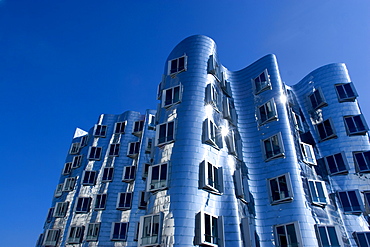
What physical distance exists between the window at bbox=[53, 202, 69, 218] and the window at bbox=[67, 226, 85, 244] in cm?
564

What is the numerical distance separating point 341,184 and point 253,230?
1180 cm

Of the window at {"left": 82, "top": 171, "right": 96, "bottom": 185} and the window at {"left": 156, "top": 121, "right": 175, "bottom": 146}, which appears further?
the window at {"left": 82, "top": 171, "right": 96, "bottom": 185}

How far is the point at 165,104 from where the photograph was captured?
94.0ft

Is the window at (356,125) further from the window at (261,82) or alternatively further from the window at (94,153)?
the window at (94,153)

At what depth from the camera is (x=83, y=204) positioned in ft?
133

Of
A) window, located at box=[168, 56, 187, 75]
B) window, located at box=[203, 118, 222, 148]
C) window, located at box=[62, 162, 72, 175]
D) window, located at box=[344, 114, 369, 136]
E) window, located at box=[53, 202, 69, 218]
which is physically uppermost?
window, located at box=[168, 56, 187, 75]

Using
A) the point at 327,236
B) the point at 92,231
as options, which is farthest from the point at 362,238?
the point at 92,231

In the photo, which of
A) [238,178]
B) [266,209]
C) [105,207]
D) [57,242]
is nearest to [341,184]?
[266,209]

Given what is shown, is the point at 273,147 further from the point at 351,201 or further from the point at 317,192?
the point at 351,201

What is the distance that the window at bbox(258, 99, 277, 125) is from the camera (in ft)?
96.0

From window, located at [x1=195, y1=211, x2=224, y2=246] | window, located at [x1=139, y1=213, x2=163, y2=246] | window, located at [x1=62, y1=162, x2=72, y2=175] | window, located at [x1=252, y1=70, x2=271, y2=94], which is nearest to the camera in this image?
window, located at [x1=195, y1=211, x2=224, y2=246]

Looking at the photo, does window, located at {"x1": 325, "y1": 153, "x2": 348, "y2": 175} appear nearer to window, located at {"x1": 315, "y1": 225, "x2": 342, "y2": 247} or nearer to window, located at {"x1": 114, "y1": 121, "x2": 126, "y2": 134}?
window, located at {"x1": 315, "y1": 225, "x2": 342, "y2": 247}

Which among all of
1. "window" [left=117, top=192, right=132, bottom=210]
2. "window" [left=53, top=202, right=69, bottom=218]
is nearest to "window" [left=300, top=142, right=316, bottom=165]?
"window" [left=117, top=192, right=132, bottom=210]

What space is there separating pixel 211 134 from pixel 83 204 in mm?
26652
